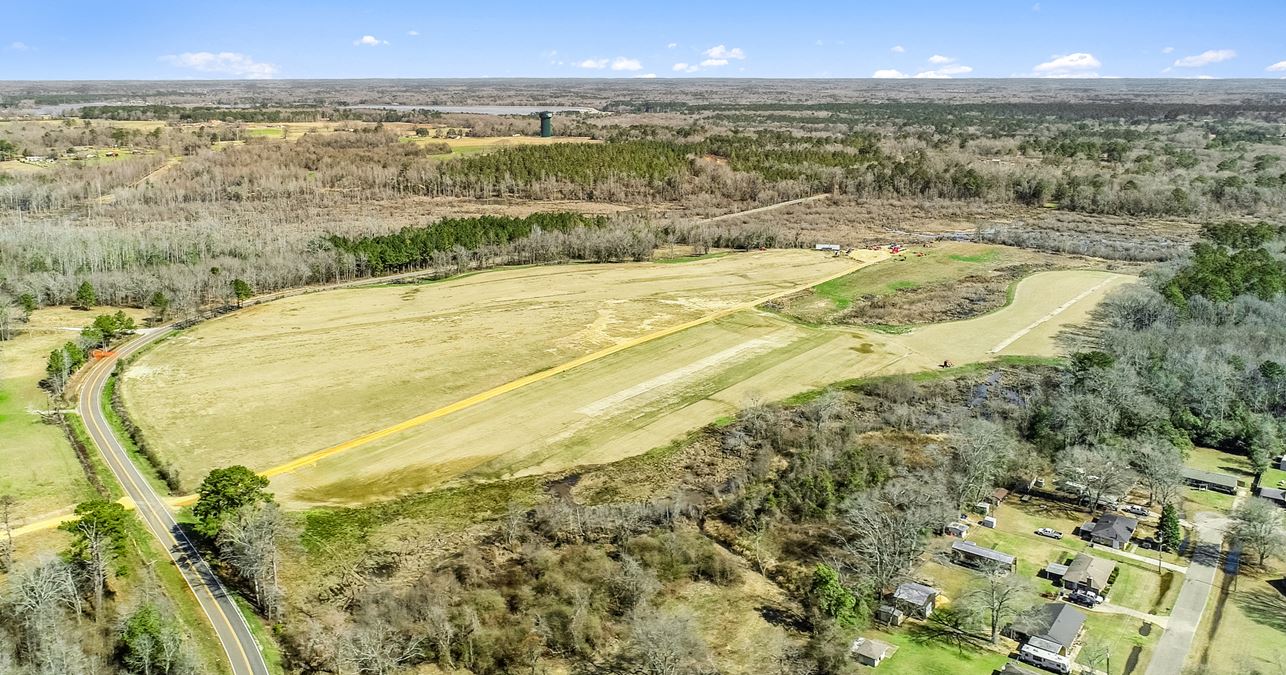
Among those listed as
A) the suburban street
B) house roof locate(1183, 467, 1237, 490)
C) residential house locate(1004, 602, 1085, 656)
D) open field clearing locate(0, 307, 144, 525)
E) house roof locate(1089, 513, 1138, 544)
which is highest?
open field clearing locate(0, 307, 144, 525)

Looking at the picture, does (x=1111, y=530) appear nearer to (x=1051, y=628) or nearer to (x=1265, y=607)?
(x=1265, y=607)

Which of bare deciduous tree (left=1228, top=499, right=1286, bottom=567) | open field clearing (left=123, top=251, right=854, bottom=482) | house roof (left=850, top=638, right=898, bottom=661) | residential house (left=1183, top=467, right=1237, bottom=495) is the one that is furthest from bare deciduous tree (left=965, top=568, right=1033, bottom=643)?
open field clearing (left=123, top=251, right=854, bottom=482)

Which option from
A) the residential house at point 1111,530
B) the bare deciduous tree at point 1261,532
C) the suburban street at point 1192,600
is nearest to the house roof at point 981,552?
the residential house at point 1111,530

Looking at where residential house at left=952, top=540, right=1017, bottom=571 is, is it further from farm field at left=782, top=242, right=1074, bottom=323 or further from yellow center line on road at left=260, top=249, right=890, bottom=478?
farm field at left=782, top=242, right=1074, bottom=323

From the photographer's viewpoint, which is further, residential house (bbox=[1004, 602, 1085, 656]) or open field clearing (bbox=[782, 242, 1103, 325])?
open field clearing (bbox=[782, 242, 1103, 325])

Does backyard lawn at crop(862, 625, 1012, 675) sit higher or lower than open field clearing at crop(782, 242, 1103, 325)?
lower

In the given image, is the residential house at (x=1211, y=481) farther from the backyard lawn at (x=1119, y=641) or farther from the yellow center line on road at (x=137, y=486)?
the yellow center line on road at (x=137, y=486)
